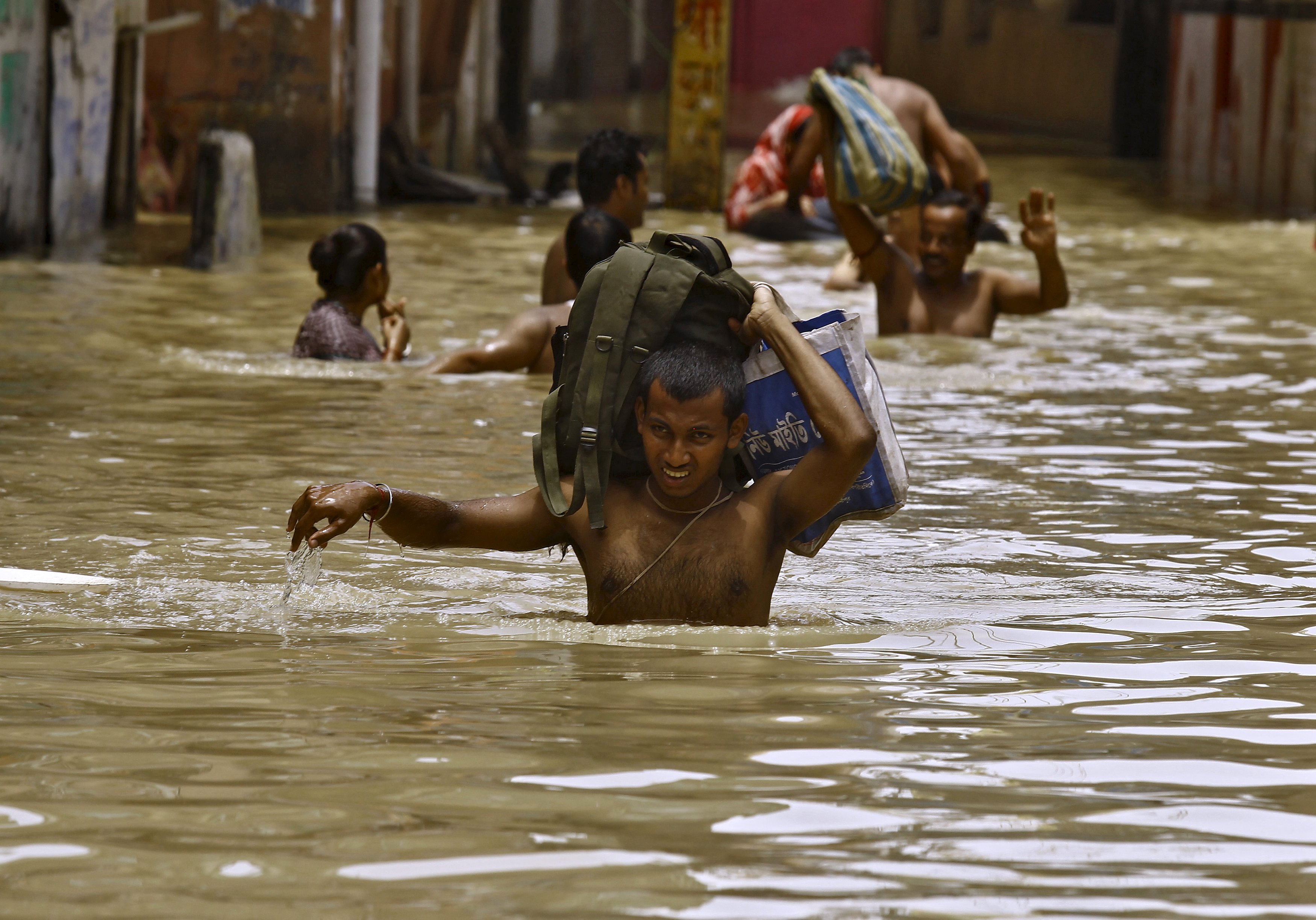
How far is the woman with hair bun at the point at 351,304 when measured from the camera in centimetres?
866

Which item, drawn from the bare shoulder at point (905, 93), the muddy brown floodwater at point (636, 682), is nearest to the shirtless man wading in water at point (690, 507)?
the muddy brown floodwater at point (636, 682)

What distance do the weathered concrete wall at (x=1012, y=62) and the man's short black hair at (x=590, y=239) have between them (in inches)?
733

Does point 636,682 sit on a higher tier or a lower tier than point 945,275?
lower

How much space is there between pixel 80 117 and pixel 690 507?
32.7 ft

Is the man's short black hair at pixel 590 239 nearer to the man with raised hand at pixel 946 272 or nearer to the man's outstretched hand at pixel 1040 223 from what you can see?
the man with raised hand at pixel 946 272

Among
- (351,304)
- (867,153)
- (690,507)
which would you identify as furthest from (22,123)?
(690,507)

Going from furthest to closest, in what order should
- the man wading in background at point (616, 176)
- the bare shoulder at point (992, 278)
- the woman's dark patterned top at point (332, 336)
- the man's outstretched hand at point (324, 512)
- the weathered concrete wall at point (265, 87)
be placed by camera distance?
the weathered concrete wall at point (265, 87)
the bare shoulder at point (992, 278)
the man wading in background at point (616, 176)
the woman's dark patterned top at point (332, 336)
the man's outstretched hand at point (324, 512)

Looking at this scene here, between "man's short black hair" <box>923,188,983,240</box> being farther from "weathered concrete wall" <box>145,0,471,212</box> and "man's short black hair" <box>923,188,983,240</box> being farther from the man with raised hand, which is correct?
"weathered concrete wall" <box>145,0,471,212</box>

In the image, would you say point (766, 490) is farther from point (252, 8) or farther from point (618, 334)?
point (252, 8)

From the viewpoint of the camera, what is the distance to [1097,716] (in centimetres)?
372

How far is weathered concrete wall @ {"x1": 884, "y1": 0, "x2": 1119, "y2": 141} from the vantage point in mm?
26938

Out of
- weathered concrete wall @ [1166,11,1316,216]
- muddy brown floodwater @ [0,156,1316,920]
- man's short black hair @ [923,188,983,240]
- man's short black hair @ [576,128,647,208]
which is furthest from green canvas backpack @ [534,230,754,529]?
weathered concrete wall @ [1166,11,1316,216]

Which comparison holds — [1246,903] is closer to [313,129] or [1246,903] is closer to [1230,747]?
[1230,747]

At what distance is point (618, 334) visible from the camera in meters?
4.41
